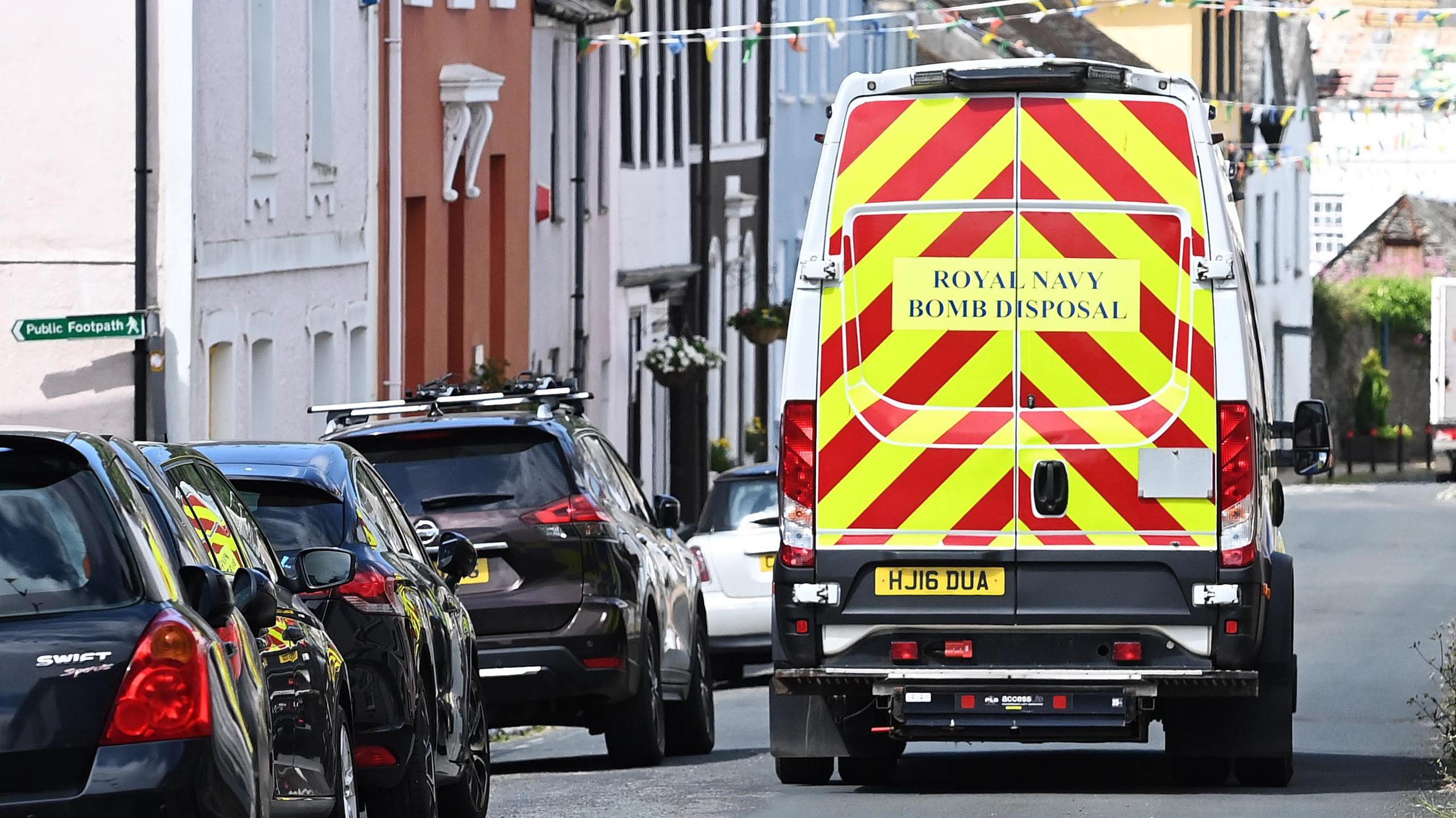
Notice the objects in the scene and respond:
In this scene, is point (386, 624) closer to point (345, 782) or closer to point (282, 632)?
point (345, 782)

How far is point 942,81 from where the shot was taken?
11805 mm

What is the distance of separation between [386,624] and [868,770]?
3.69m

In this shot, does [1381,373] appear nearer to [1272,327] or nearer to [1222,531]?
[1272,327]

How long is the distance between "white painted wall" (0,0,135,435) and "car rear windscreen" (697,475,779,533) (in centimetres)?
422

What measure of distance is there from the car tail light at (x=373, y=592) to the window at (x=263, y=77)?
48.8ft

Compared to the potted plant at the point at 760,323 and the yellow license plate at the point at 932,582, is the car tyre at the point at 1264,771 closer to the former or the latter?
the yellow license plate at the point at 932,582

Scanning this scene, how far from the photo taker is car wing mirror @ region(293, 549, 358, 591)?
9.03 m

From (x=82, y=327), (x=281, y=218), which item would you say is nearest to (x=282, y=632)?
(x=82, y=327)

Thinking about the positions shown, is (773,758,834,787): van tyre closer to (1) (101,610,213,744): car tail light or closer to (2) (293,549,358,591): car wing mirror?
(2) (293,549,358,591): car wing mirror

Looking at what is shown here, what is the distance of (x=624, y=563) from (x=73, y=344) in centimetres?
912

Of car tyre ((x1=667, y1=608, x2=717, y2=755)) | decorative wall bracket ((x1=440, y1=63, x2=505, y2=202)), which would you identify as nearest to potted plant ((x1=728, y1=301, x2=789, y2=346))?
decorative wall bracket ((x1=440, y1=63, x2=505, y2=202))

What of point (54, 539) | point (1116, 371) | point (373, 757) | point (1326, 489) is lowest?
point (1326, 489)

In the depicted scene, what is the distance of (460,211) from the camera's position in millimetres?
31469

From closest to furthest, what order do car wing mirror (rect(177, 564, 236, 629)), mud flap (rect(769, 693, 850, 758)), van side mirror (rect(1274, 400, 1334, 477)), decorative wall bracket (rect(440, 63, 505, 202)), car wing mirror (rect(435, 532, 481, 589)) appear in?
car wing mirror (rect(177, 564, 236, 629)), car wing mirror (rect(435, 532, 481, 589)), mud flap (rect(769, 693, 850, 758)), van side mirror (rect(1274, 400, 1334, 477)), decorative wall bracket (rect(440, 63, 505, 202))
